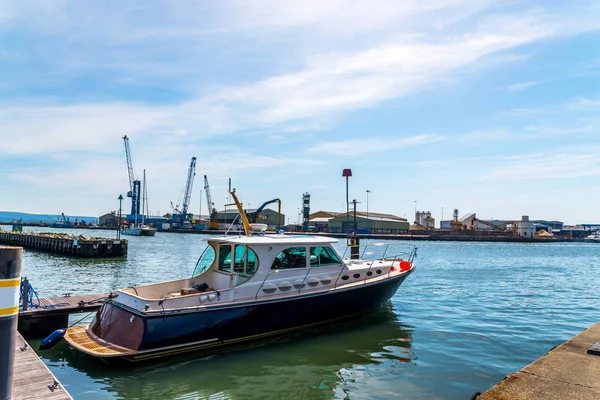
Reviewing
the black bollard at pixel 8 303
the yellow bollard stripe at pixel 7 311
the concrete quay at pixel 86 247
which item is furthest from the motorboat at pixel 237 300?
the concrete quay at pixel 86 247

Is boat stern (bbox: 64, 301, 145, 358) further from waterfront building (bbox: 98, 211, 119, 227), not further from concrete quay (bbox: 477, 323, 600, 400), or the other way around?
waterfront building (bbox: 98, 211, 119, 227)

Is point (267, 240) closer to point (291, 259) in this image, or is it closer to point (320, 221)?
point (291, 259)

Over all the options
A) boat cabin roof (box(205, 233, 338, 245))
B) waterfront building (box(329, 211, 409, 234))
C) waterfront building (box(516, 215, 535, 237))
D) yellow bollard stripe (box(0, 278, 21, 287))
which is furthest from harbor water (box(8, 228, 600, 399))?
waterfront building (box(516, 215, 535, 237))

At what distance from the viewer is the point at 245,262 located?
496 inches

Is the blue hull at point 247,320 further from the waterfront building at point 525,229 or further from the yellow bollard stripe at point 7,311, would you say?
the waterfront building at point 525,229

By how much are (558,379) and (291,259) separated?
7682 millimetres

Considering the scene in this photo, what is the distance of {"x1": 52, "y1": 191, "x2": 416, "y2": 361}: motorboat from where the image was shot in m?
10.4

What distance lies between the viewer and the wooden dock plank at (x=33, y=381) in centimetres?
640

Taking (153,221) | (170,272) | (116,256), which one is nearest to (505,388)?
(170,272)

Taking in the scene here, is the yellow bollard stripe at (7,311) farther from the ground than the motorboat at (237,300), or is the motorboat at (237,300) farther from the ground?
the yellow bollard stripe at (7,311)

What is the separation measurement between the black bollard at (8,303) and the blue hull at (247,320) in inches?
246

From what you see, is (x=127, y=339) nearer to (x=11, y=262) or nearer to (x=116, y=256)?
(x=11, y=262)

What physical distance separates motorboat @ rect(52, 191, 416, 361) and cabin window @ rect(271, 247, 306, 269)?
1.1 inches

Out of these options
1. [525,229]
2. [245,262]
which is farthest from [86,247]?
[525,229]
